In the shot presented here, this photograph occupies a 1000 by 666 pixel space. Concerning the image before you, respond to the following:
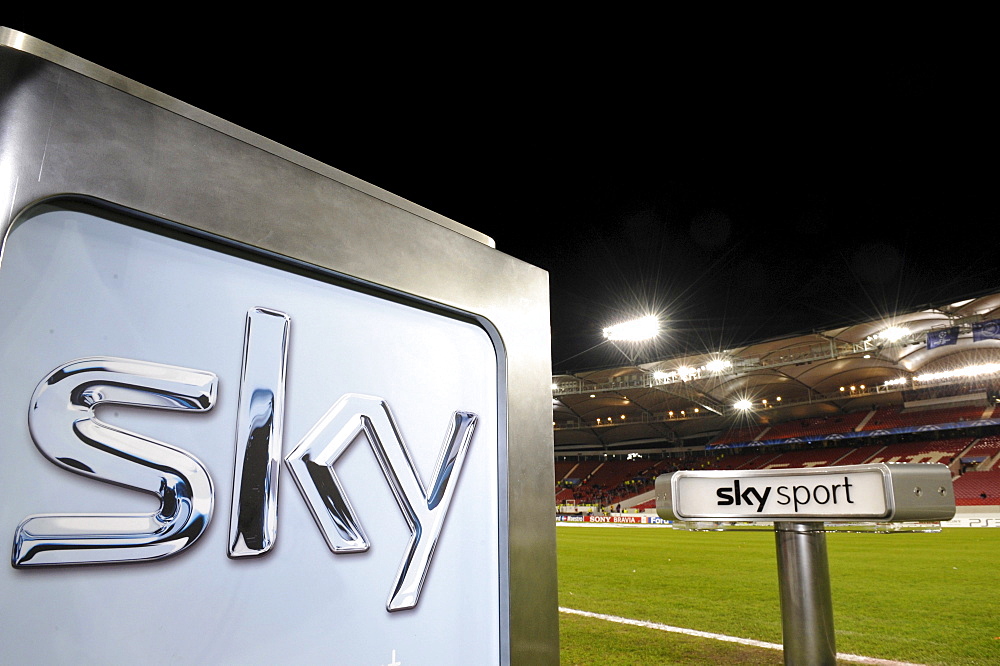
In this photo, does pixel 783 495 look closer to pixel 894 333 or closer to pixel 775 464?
pixel 894 333

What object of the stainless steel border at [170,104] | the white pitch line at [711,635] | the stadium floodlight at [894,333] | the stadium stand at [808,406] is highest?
the stadium floodlight at [894,333]

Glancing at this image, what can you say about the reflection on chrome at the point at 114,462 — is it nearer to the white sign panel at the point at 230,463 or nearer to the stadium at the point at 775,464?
the white sign panel at the point at 230,463

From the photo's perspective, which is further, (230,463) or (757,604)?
(757,604)

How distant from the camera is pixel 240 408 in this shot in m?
0.43

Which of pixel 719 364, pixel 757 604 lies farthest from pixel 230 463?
pixel 719 364

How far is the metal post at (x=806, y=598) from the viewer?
1.00m

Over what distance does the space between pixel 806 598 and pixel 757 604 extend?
5.32 meters

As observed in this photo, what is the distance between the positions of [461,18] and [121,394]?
1.28m

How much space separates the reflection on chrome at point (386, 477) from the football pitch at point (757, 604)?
374cm

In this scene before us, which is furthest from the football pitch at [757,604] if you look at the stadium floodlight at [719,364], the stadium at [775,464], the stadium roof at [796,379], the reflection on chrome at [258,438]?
the stadium floodlight at [719,364]

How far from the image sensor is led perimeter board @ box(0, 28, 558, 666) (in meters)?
0.35

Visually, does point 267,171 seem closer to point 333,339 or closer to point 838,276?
point 333,339

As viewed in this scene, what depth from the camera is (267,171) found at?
17.9 inches

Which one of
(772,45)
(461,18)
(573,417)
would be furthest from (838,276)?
(573,417)
